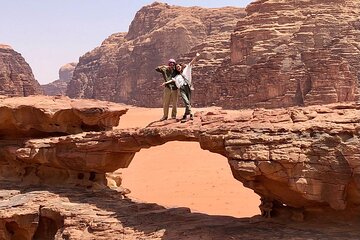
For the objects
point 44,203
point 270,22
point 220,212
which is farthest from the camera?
point 270,22

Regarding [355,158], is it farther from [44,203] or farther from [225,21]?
[225,21]

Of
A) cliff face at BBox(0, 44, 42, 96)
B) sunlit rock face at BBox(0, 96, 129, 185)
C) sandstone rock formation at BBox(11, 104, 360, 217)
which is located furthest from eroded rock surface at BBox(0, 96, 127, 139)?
cliff face at BBox(0, 44, 42, 96)

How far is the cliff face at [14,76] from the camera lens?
2751 inches

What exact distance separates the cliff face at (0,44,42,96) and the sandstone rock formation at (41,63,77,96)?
34.5 meters

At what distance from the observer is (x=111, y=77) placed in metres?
97.1

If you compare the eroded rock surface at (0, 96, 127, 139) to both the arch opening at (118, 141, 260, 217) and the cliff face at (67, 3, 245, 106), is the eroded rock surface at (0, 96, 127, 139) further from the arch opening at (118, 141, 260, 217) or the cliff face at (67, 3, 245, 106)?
the cliff face at (67, 3, 245, 106)

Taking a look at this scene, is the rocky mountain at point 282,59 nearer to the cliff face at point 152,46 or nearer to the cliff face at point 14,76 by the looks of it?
the cliff face at point 152,46

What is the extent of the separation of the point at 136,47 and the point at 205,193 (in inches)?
2901

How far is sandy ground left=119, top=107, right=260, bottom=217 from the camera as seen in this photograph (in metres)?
17.9

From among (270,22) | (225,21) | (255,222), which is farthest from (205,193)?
(225,21)

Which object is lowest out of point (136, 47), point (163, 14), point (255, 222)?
point (255, 222)

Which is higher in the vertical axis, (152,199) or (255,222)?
(255,222)

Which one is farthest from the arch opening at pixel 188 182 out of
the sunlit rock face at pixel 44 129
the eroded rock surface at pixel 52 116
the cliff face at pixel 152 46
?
the cliff face at pixel 152 46

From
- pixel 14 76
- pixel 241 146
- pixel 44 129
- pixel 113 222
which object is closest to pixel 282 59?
pixel 44 129
